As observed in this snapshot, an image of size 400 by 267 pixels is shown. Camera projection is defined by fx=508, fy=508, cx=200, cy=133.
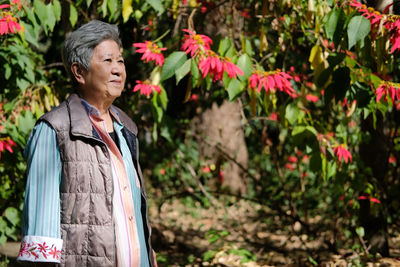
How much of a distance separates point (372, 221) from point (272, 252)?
1101mm

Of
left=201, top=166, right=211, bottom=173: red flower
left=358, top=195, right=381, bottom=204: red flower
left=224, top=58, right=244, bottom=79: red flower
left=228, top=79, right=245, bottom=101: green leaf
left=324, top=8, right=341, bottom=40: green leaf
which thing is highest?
left=324, top=8, right=341, bottom=40: green leaf

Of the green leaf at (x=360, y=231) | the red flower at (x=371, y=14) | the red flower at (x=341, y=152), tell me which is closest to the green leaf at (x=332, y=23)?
the red flower at (x=371, y=14)

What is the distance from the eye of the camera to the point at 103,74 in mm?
1992

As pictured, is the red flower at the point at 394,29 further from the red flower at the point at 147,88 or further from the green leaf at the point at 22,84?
the green leaf at the point at 22,84

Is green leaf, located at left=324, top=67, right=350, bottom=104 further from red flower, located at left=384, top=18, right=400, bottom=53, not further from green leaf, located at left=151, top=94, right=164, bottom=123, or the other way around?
green leaf, located at left=151, top=94, right=164, bottom=123

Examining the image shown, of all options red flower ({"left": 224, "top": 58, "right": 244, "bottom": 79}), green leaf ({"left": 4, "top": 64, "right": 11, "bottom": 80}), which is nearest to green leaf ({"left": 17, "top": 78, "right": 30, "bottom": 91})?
green leaf ({"left": 4, "top": 64, "right": 11, "bottom": 80})

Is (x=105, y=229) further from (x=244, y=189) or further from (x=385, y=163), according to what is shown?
(x=244, y=189)

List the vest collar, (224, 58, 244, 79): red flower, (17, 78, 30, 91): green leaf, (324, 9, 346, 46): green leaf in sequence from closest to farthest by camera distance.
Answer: the vest collar < (324, 9, 346, 46): green leaf < (224, 58, 244, 79): red flower < (17, 78, 30, 91): green leaf

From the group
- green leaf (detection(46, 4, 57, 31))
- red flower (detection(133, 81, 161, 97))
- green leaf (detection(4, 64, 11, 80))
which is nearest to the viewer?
green leaf (detection(46, 4, 57, 31))

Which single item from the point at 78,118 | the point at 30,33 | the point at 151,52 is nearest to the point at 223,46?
the point at 151,52

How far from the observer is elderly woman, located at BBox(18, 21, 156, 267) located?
180cm

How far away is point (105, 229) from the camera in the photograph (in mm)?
1845

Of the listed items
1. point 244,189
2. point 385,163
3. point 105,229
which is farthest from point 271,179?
point 105,229

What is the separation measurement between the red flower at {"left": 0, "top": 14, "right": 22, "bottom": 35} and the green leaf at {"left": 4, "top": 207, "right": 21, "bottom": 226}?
1588mm
